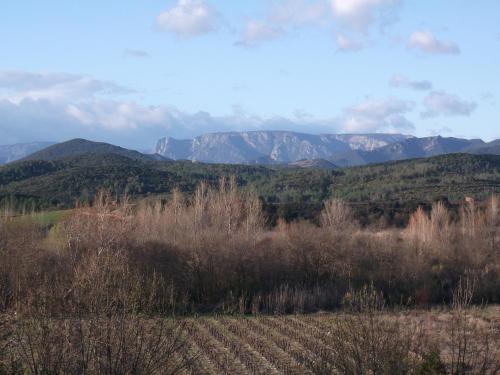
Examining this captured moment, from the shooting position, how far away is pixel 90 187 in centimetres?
7306

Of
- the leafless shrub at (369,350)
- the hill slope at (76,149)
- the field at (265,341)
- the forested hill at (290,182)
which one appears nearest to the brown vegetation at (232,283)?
the leafless shrub at (369,350)

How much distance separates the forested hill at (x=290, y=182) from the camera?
68.7 metres

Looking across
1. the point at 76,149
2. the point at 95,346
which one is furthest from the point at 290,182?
the point at 95,346

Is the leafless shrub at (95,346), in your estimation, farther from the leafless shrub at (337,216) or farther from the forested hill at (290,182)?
the forested hill at (290,182)

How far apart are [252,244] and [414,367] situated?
91.5 feet

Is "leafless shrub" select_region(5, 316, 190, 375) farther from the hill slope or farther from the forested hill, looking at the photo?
the hill slope

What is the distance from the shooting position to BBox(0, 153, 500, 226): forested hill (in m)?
68.7

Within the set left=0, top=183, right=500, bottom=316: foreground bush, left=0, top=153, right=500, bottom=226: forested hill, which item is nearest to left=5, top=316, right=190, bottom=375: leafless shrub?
left=0, top=183, right=500, bottom=316: foreground bush

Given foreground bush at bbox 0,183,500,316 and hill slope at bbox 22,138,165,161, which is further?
hill slope at bbox 22,138,165,161

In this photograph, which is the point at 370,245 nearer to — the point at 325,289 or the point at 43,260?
the point at 325,289

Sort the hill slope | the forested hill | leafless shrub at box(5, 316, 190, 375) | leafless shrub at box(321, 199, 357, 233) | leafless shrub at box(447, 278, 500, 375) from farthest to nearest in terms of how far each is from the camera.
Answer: the hill slope, the forested hill, leafless shrub at box(321, 199, 357, 233), leafless shrub at box(447, 278, 500, 375), leafless shrub at box(5, 316, 190, 375)

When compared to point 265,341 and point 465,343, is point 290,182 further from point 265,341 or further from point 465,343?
point 465,343

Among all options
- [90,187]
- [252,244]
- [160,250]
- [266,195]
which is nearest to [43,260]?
[160,250]

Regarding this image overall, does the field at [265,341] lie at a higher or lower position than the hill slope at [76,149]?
lower
